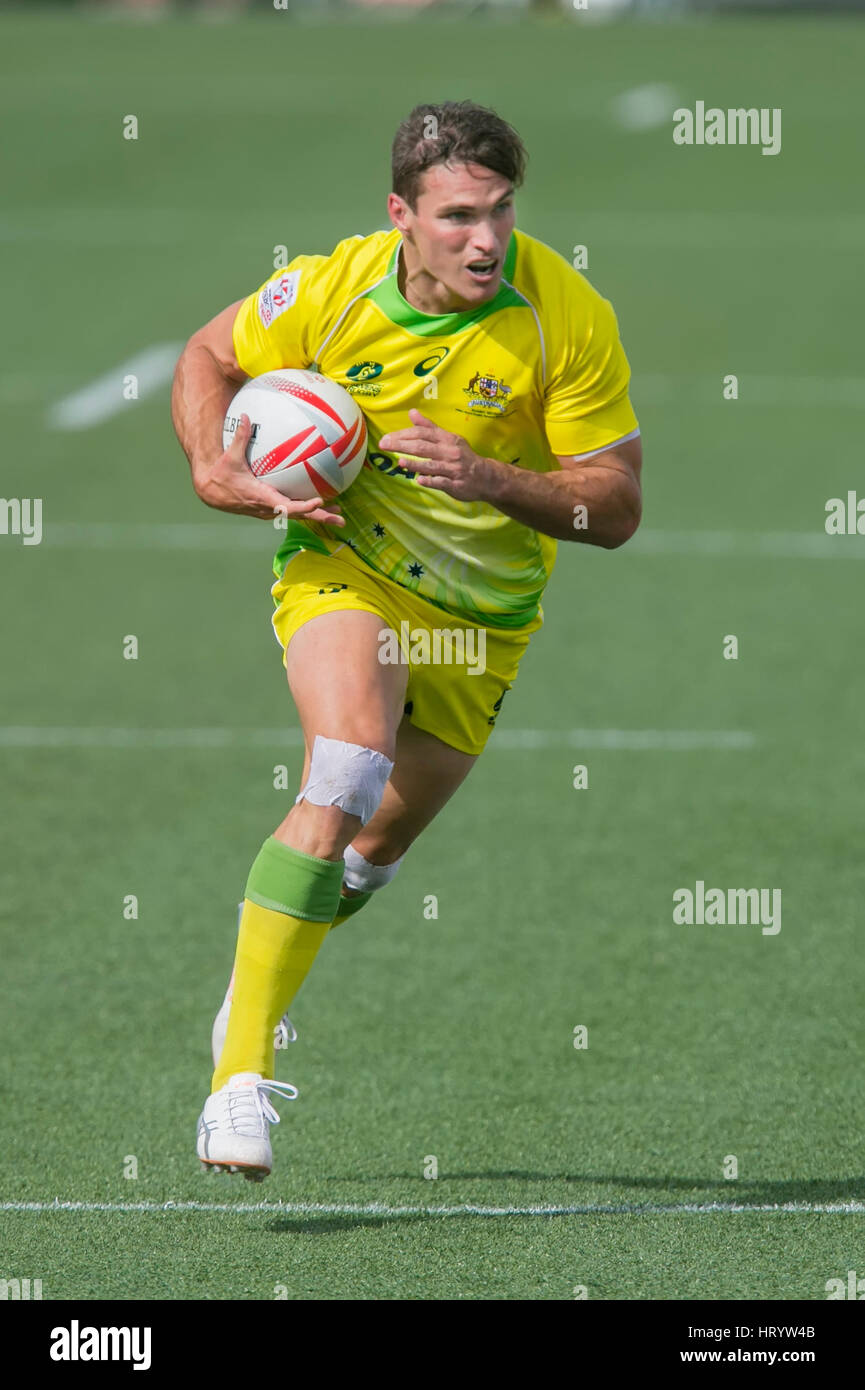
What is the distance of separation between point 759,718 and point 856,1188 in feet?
16.3

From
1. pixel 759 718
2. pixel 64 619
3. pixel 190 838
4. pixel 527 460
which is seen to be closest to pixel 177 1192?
pixel 527 460

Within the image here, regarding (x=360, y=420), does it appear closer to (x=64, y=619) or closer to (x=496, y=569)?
(x=496, y=569)

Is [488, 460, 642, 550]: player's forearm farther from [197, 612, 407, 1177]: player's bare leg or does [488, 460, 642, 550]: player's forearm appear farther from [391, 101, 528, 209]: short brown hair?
[391, 101, 528, 209]: short brown hair

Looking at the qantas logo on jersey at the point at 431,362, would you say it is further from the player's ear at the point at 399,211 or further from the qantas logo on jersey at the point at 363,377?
the player's ear at the point at 399,211

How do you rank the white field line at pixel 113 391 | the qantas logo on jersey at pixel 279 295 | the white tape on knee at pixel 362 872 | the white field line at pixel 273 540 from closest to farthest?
the qantas logo on jersey at pixel 279 295 → the white tape on knee at pixel 362 872 → the white field line at pixel 273 540 → the white field line at pixel 113 391

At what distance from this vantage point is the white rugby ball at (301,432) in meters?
5.40

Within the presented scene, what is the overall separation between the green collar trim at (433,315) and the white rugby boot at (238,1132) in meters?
1.99

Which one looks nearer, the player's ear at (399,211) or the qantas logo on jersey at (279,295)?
the player's ear at (399,211)

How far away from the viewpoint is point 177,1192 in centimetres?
548

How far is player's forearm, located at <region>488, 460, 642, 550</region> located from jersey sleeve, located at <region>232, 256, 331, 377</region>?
2.38 ft

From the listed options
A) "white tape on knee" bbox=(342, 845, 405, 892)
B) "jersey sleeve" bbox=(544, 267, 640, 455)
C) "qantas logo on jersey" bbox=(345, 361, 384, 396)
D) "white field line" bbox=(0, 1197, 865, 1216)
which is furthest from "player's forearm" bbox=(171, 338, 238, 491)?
"white field line" bbox=(0, 1197, 865, 1216)

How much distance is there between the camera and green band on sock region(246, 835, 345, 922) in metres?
5.10

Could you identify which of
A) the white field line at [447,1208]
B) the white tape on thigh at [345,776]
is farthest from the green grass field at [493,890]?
the white tape on thigh at [345,776]

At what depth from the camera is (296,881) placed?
511 centimetres
